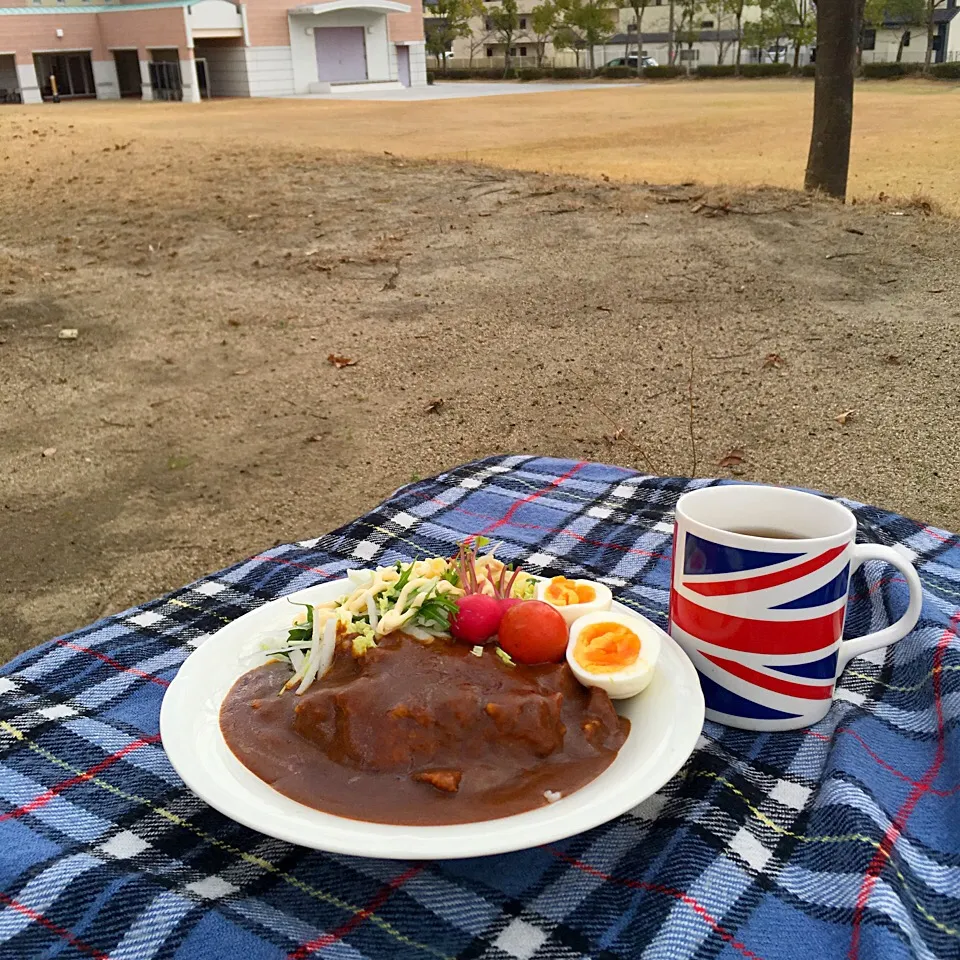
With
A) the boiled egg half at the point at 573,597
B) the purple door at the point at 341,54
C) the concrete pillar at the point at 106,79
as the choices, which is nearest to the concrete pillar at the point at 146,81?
the concrete pillar at the point at 106,79

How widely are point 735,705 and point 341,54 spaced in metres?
48.1

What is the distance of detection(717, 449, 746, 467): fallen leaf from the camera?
4473 mm

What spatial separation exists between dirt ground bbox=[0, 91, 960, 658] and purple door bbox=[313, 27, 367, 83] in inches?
1470

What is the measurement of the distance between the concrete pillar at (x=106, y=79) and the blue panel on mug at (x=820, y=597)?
162 feet

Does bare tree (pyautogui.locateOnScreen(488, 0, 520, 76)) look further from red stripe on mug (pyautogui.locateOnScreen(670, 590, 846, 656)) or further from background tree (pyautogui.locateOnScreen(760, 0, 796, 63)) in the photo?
red stripe on mug (pyautogui.locateOnScreen(670, 590, 846, 656))

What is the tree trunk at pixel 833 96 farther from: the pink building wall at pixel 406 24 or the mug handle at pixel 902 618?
the pink building wall at pixel 406 24

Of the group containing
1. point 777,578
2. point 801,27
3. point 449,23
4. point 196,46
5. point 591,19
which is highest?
point 449,23

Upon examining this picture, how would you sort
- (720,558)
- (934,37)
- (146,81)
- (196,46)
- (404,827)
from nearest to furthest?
(404,827) → (720,558) → (146,81) → (196,46) → (934,37)

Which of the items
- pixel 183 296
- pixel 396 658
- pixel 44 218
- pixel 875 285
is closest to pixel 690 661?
pixel 396 658

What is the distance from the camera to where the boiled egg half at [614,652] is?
1266 millimetres

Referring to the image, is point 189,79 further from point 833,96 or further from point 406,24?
point 833,96

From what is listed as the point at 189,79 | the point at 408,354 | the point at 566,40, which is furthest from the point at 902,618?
the point at 566,40

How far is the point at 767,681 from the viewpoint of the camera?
1.36 metres

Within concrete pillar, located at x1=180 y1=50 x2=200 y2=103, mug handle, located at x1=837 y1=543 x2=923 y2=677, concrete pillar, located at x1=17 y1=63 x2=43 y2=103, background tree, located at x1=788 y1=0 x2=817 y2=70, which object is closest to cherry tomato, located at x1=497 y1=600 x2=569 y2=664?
mug handle, located at x1=837 y1=543 x2=923 y2=677
